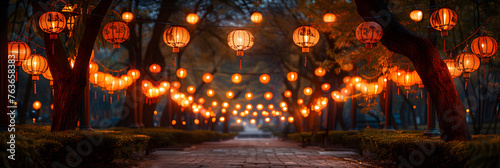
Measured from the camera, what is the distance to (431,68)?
9258 millimetres

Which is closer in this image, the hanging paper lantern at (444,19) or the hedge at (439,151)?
the hedge at (439,151)

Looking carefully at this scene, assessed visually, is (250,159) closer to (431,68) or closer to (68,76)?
(68,76)

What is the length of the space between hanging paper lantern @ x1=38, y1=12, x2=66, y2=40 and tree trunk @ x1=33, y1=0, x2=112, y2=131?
535 millimetres

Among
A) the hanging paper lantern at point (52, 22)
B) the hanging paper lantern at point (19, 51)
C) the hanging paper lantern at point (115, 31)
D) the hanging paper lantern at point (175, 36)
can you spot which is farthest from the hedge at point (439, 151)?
the hanging paper lantern at point (19, 51)

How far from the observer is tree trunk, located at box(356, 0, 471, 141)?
895 centimetres

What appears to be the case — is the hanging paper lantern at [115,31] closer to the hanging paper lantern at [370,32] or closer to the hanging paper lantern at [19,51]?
the hanging paper lantern at [19,51]

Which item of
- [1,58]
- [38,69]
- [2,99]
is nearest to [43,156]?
[2,99]

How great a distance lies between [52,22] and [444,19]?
324 inches

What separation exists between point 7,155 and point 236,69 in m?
39.2

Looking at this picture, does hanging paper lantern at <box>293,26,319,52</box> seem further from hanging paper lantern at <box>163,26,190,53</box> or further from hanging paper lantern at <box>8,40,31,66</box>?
hanging paper lantern at <box>8,40,31,66</box>

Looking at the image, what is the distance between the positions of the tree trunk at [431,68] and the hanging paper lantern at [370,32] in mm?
238

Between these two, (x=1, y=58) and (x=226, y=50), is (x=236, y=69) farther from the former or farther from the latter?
(x=1, y=58)

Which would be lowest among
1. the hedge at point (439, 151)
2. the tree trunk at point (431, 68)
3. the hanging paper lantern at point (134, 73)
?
the hedge at point (439, 151)

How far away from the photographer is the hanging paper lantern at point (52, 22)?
33.0 feet
